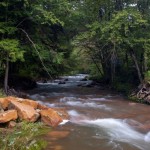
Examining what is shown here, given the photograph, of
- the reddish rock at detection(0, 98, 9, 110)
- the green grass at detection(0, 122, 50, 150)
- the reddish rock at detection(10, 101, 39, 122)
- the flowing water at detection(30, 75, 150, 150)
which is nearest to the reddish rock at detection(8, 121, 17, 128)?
the reddish rock at detection(10, 101, 39, 122)

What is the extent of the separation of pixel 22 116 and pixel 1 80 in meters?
9.75

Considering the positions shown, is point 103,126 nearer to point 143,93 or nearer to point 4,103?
point 4,103

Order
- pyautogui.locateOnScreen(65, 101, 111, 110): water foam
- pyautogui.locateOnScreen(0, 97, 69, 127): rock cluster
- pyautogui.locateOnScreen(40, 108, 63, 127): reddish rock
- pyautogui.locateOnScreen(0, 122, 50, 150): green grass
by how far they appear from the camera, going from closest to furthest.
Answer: pyautogui.locateOnScreen(0, 122, 50, 150): green grass < pyautogui.locateOnScreen(0, 97, 69, 127): rock cluster < pyautogui.locateOnScreen(40, 108, 63, 127): reddish rock < pyautogui.locateOnScreen(65, 101, 111, 110): water foam

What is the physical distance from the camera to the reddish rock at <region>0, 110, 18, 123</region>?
32.4ft

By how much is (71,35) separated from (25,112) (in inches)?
561

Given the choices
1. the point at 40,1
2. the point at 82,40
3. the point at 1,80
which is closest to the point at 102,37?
the point at 82,40

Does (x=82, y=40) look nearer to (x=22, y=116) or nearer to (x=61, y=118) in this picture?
(x=61, y=118)

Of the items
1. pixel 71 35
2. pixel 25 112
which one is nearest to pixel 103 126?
pixel 25 112

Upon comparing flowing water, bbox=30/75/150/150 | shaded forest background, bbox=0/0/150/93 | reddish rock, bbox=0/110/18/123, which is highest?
shaded forest background, bbox=0/0/150/93

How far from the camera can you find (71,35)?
→ 2398 centimetres

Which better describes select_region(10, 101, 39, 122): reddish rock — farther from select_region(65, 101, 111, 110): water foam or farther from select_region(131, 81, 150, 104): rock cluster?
select_region(131, 81, 150, 104): rock cluster

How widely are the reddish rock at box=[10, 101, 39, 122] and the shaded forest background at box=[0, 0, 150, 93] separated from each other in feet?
15.8

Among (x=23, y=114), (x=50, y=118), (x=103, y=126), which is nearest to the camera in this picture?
(x=23, y=114)

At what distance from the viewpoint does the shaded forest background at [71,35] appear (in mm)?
16875
